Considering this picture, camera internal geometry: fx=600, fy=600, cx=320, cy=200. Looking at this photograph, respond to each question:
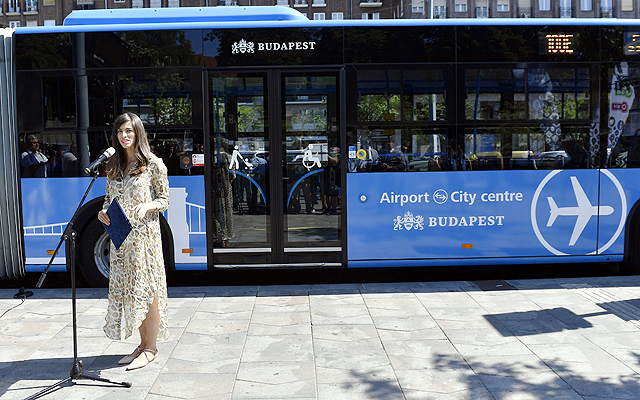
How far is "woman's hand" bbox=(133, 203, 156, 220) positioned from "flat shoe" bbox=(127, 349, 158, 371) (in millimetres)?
1145

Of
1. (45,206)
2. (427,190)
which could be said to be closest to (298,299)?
(427,190)

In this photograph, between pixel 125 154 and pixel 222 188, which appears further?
pixel 222 188

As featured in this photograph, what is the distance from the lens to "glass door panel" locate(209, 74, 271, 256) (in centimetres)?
731

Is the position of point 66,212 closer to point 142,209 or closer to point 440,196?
point 142,209

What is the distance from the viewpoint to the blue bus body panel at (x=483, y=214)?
739cm

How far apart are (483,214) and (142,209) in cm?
449

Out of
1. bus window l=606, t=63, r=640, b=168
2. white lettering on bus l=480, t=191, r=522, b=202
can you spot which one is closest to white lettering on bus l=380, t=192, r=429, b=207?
white lettering on bus l=480, t=191, r=522, b=202

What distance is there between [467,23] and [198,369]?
5158 mm

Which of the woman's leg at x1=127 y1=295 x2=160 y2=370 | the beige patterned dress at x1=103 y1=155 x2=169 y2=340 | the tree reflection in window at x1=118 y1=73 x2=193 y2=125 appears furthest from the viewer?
the tree reflection in window at x1=118 y1=73 x2=193 y2=125

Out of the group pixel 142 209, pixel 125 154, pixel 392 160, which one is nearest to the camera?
pixel 142 209

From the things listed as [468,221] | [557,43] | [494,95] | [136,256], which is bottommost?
[468,221]

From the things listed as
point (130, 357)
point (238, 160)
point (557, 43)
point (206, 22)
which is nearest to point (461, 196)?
point (557, 43)

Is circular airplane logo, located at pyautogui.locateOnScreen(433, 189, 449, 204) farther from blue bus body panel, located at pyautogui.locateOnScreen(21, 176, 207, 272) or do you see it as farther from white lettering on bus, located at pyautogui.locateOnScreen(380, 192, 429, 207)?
blue bus body panel, located at pyautogui.locateOnScreen(21, 176, 207, 272)

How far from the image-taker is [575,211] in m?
7.48
